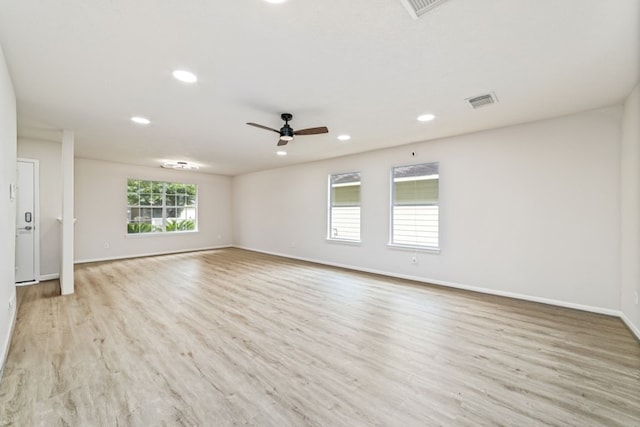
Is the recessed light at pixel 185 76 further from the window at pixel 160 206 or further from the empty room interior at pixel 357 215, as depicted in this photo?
the window at pixel 160 206

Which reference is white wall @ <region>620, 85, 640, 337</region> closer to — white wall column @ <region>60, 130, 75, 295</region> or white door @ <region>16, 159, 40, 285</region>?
white wall column @ <region>60, 130, 75, 295</region>

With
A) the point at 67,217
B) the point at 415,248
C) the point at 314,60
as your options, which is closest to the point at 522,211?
the point at 415,248

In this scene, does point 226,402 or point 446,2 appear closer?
point 446,2

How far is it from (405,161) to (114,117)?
15.4ft

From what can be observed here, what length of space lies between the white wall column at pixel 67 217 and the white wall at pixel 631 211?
23.8ft

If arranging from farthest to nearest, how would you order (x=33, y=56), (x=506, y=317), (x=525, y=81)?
(x=506, y=317)
(x=525, y=81)
(x=33, y=56)

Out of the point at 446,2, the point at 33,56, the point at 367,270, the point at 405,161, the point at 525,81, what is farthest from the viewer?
the point at 367,270

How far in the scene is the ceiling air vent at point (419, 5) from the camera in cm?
165

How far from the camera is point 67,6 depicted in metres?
1.73

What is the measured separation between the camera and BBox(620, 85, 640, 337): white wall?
9.31 ft

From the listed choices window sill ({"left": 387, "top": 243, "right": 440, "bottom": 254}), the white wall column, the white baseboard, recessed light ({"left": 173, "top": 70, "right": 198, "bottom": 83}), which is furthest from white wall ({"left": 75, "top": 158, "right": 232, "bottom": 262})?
window sill ({"left": 387, "top": 243, "right": 440, "bottom": 254})

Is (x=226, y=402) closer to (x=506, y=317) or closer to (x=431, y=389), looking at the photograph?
(x=431, y=389)

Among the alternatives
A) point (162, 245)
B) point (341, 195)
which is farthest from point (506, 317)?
point (162, 245)

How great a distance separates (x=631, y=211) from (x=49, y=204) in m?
8.93
